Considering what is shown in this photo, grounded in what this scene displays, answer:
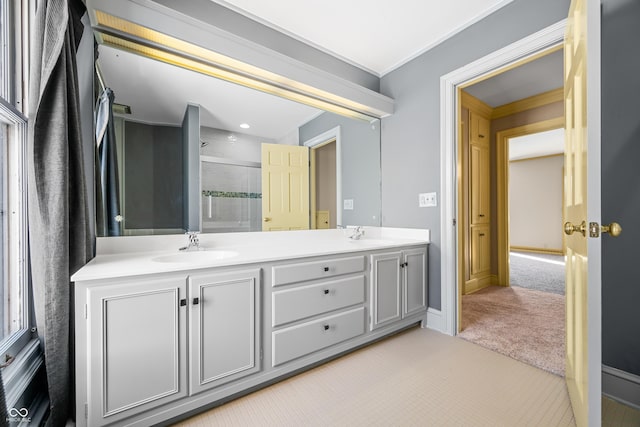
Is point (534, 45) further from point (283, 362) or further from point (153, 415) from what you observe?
point (153, 415)

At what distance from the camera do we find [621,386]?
1.47 metres

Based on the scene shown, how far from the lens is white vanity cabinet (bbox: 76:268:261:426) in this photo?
1.10 metres

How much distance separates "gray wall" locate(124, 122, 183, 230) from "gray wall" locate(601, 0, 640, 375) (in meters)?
2.54

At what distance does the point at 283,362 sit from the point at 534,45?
2577 millimetres

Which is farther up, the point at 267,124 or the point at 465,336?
the point at 267,124


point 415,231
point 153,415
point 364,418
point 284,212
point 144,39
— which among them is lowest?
point 364,418

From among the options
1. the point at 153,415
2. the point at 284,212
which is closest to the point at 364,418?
the point at 153,415

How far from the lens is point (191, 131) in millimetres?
1867

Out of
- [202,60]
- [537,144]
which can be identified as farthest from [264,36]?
[537,144]

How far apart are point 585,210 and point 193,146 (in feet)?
6.92

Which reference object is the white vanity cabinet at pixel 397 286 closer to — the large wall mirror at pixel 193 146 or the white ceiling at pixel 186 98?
the large wall mirror at pixel 193 146

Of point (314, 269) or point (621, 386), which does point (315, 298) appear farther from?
point (621, 386)

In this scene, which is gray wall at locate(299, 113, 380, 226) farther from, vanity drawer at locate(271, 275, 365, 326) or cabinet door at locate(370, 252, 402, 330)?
vanity drawer at locate(271, 275, 365, 326)

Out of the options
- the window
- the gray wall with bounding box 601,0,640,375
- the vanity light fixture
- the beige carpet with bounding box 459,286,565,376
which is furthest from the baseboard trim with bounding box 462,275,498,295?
the window
